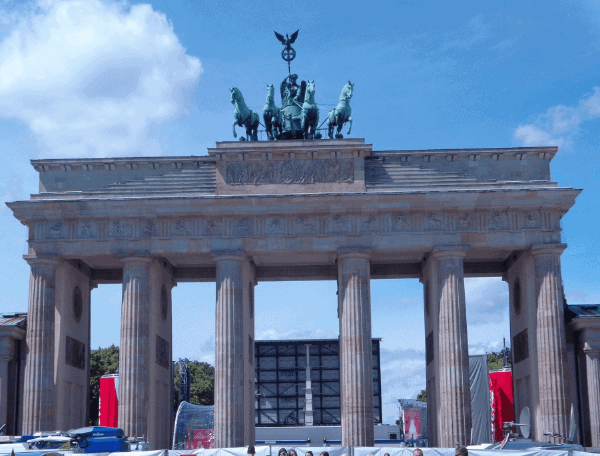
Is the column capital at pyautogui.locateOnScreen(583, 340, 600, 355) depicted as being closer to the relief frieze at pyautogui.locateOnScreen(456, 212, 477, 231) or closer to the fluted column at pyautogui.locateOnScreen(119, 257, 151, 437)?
the relief frieze at pyautogui.locateOnScreen(456, 212, 477, 231)

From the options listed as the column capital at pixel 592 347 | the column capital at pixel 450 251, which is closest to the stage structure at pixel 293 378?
the column capital at pixel 450 251

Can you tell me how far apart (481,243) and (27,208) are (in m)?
27.1

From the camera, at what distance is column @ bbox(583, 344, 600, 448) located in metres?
51.9

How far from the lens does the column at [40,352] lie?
2013 inches

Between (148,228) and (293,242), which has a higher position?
(148,228)

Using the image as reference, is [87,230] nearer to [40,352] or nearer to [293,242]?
[40,352]

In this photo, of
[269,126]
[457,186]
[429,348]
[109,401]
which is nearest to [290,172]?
[269,126]

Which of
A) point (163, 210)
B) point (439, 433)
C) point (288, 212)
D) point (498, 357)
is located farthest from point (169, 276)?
point (498, 357)

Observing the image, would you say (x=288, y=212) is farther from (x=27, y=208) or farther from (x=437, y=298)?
(x=27, y=208)

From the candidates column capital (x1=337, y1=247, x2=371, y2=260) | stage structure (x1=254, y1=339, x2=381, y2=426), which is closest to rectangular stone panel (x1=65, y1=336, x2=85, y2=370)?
column capital (x1=337, y1=247, x2=371, y2=260)

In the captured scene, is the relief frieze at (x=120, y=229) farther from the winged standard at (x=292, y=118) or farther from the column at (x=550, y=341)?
the column at (x=550, y=341)

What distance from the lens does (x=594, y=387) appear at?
52.2 metres

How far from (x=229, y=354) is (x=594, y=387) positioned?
21.4 metres

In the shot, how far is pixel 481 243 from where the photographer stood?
52.7m
